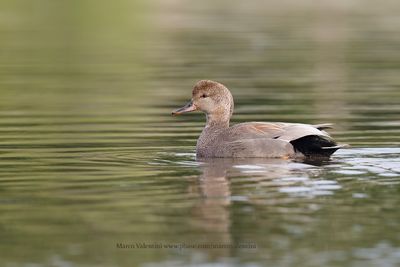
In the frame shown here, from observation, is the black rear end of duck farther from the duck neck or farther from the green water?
the duck neck

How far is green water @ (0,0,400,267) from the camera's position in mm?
9758

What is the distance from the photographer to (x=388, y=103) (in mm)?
20453

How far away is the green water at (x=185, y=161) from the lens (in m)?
9.76

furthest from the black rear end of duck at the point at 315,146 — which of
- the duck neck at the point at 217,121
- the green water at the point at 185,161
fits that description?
the duck neck at the point at 217,121

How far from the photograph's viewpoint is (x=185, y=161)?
1433cm

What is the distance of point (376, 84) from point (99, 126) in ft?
24.4

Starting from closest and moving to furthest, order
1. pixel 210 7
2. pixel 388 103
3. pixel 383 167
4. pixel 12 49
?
pixel 383 167 < pixel 388 103 < pixel 12 49 < pixel 210 7

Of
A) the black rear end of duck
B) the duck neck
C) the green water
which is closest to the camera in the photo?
the green water

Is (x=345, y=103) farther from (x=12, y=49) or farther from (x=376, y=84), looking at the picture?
(x=12, y=49)

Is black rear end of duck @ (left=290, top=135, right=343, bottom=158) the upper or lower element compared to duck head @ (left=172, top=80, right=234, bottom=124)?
lower

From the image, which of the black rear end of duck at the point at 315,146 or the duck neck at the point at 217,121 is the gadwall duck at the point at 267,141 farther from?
the duck neck at the point at 217,121

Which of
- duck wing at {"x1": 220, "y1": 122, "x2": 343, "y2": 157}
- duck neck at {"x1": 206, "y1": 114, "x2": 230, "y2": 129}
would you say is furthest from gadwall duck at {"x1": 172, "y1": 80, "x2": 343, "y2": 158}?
duck neck at {"x1": 206, "y1": 114, "x2": 230, "y2": 129}

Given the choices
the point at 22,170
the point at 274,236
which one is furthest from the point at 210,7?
the point at 274,236

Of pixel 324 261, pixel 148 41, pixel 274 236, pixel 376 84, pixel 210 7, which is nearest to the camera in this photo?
pixel 324 261
